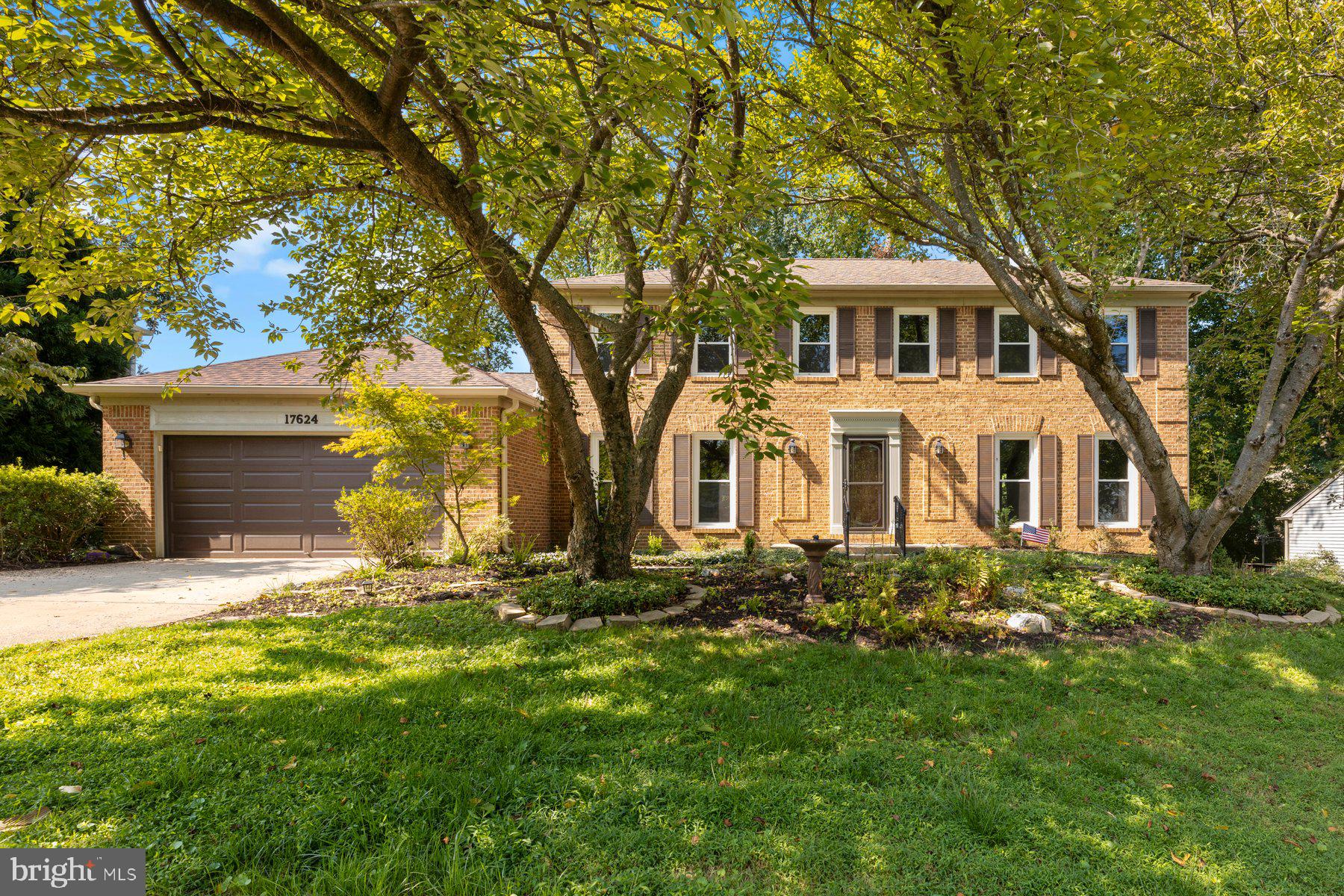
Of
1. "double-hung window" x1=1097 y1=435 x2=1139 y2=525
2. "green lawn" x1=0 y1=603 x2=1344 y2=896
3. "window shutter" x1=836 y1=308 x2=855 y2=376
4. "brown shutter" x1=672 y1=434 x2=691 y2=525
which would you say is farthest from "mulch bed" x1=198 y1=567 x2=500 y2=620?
"double-hung window" x1=1097 y1=435 x2=1139 y2=525

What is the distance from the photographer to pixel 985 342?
490 inches

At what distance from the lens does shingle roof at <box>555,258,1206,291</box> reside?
12.1 meters

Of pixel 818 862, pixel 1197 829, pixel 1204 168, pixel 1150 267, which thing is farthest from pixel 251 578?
pixel 1150 267

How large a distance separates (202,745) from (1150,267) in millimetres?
22456

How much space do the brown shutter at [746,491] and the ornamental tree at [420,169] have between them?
554 cm

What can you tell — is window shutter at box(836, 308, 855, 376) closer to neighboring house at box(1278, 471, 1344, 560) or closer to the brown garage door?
the brown garage door

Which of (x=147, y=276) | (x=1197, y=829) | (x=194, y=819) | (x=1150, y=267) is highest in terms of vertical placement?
(x=1150, y=267)

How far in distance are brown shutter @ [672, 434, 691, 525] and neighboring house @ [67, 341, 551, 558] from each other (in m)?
2.86

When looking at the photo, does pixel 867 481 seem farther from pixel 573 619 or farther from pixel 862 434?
pixel 573 619

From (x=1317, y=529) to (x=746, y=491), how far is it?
48.0 ft

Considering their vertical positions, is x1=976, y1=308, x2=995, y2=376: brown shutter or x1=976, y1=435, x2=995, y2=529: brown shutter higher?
x1=976, y1=308, x2=995, y2=376: brown shutter

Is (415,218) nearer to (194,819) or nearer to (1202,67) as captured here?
(194,819)

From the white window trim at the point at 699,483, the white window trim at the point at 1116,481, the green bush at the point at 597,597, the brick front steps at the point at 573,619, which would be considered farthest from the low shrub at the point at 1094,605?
the white window trim at the point at 1116,481

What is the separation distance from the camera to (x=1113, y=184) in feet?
14.0
